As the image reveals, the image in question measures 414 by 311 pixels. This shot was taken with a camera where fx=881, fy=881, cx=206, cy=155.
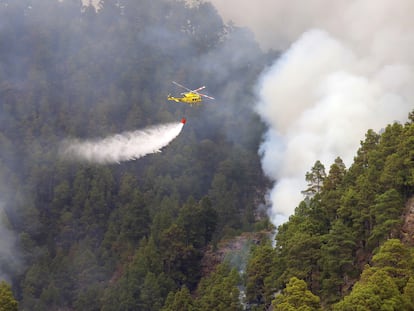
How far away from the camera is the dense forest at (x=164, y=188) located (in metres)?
66.9

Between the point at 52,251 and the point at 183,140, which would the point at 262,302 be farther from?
the point at 183,140

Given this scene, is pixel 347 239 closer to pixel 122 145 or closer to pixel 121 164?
pixel 122 145

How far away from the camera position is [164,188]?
376 ft

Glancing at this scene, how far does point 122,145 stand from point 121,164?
484 centimetres

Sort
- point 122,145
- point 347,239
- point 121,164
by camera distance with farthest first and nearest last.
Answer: point 121,164 → point 122,145 → point 347,239

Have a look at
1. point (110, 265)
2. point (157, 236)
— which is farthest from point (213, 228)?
point (110, 265)

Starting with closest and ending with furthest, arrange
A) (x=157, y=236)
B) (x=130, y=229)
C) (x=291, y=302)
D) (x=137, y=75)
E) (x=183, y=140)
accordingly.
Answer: (x=291, y=302) → (x=157, y=236) → (x=130, y=229) → (x=183, y=140) → (x=137, y=75)

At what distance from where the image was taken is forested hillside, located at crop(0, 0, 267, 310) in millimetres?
96312

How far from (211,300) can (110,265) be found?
2774 centimetres

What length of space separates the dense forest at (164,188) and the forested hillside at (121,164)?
0.22 m

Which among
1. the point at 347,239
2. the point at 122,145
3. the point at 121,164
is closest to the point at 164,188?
the point at 122,145

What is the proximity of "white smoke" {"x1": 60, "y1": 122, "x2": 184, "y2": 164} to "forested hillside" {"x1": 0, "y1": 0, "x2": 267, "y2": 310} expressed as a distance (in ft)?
5.21

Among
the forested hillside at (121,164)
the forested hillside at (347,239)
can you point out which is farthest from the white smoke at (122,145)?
the forested hillside at (347,239)

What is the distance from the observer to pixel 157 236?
9738 centimetres
